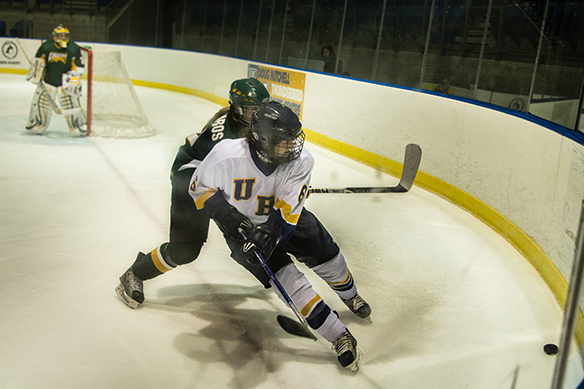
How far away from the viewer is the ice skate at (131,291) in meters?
2.64

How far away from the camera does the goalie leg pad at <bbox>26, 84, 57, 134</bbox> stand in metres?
6.45

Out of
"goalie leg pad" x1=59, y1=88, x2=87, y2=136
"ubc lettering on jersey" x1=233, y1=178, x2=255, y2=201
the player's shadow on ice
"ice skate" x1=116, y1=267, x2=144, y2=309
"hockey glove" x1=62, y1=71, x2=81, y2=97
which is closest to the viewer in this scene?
"ubc lettering on jersey" x1=233, y1=178, x2=255, y2=201

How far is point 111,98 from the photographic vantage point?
6.83m

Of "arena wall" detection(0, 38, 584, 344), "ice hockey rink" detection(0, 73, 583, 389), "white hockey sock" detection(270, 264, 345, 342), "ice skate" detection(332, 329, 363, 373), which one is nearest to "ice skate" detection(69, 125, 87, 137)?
"ice hockey rink" detection(0, 73, 583, 389)

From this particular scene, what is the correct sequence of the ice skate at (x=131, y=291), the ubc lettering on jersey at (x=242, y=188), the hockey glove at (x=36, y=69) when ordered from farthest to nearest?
1. the hockey glove at (x=36, y=69)
2. the ice skate at (x=131, y=291)
3. the ubc lettering on jersey at (x=242, y=188)

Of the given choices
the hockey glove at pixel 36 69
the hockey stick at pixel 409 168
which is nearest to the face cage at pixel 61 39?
the hockey glove at pixel 36 69

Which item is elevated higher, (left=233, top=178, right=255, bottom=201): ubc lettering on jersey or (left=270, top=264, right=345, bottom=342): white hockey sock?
(left=233, top=178, right=255, bottom=201): ubc lettering on jersey

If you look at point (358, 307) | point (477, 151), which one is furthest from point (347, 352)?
point (477, 151)

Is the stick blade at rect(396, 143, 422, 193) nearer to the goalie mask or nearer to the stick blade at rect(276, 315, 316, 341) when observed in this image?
the stick blade at rect(276, 315, 316, 341)

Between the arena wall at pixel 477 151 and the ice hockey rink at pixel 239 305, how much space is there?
197 mm

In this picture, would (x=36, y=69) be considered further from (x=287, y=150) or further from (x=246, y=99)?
(x=287, y=150)

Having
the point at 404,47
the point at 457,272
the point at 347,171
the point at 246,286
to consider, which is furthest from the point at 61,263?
the point at 404,47

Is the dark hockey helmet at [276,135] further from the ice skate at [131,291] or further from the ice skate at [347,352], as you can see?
the ice skate at [131,291]

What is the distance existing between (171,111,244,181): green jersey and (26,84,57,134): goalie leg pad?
4.50 meters
